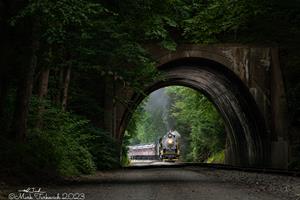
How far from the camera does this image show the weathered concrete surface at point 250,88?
87.8ft

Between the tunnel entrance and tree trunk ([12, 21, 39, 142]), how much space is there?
47.0 feet

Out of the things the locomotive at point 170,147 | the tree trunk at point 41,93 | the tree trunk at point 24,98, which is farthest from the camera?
the locomotive at point 170,147

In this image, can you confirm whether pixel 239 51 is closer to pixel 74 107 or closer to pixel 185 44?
pixel 185 44

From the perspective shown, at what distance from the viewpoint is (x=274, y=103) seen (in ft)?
89.2

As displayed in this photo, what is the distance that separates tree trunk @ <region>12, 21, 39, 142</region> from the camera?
Result: 13344 mm

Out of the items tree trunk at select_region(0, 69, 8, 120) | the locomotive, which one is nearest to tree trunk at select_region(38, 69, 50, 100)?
tree trunk at select_region(0, 69, 8, 120)

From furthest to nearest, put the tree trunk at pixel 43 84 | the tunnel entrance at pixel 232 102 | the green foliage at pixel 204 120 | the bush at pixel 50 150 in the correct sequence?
the green foliage at pixel 204 120 → the tunnel entrance at pixel 232 102 → the tree trunk at pixel 43 84 → the bush at pixel 50 150

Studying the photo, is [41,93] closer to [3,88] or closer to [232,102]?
[3,88]

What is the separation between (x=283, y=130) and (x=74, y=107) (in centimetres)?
1194

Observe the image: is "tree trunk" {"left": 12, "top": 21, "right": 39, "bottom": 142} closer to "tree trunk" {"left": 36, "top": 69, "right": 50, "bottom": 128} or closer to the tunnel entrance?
"tree trunk" {"left": 36, "top": 69, "right": 50, "bottom": 128}

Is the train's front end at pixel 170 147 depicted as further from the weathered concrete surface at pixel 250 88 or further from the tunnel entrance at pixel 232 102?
the weathered concrete surface at pixel 250 88

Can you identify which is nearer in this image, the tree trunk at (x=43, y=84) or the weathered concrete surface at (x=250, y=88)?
the tree trunk at (x=43, y=84)

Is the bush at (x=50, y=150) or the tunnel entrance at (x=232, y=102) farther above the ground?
the tunnel entrance at (x=232, y=102)

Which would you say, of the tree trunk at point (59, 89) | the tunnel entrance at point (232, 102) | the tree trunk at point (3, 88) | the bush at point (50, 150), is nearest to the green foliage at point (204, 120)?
the tunnel entrance at point (232, 102)
